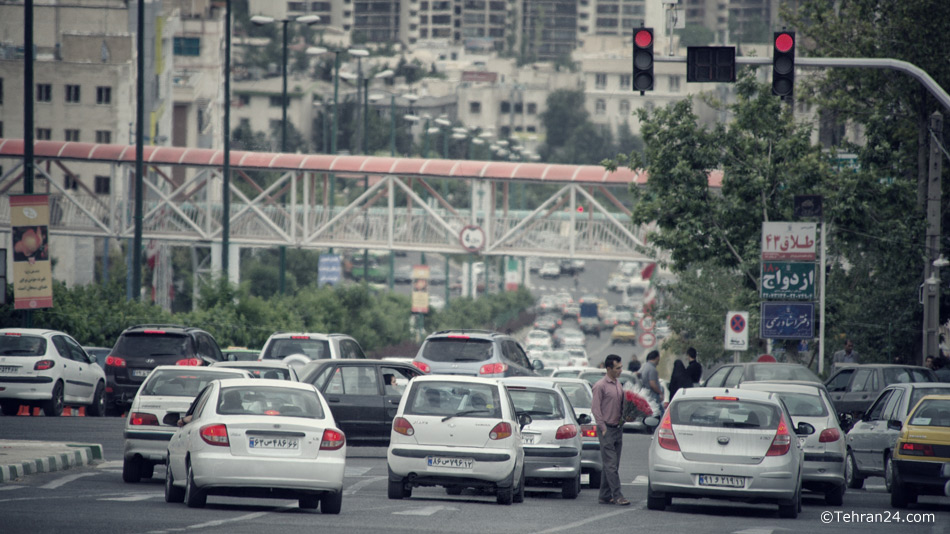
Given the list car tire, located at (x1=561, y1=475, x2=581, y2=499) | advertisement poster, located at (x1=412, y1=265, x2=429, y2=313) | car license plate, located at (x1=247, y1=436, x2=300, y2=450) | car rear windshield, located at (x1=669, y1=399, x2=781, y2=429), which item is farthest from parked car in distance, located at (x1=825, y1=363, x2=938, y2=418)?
advertisement poster, located at (x1=412, y1=265, x2=429, y2=313)

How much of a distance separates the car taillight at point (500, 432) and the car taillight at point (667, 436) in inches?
66.5

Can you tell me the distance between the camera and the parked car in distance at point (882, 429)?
2030 cm

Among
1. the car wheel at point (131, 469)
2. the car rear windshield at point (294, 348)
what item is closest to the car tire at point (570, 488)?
the car wheel at point (131, 469)

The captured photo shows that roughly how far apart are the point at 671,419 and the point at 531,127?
147 metres

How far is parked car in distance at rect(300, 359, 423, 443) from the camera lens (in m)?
21.9

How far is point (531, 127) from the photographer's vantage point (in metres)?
162

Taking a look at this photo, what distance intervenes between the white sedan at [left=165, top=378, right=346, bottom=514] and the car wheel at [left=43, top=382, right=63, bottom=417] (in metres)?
13.3

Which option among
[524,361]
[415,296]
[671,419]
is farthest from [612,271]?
[671,419]

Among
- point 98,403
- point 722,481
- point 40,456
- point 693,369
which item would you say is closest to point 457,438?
point 722,481

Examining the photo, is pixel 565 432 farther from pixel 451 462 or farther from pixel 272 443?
pixel 272 443

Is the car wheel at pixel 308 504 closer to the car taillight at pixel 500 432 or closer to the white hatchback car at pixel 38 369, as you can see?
the car taillight at pixel 500 432

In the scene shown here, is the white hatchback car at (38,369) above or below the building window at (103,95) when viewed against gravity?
below

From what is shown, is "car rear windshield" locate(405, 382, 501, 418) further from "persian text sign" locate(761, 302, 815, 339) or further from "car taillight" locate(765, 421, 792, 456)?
"persian text sign" locate(761, 302, 815, 339)

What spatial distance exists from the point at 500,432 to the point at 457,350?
10.4m
